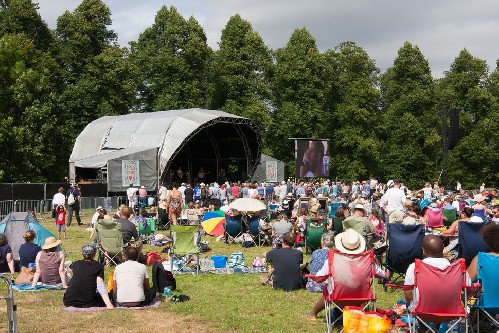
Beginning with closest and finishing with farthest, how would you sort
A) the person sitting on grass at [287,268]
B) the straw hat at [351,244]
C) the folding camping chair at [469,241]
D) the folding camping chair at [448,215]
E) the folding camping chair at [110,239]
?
the straw hat at [351,244]
the folding camping chair at [469,241]
the person sitting on grass at [287,268]
the folding camping chair at [110,239]
the folding camping chair at [448,215]

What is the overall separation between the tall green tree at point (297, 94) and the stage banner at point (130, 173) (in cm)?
1660

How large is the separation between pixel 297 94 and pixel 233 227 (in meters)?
31.0

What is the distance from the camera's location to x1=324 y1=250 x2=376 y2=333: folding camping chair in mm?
6438

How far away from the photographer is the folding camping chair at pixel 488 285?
5992 millimetres

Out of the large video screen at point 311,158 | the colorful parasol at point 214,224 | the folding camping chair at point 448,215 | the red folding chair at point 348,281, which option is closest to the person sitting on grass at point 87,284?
the red folding chair at point 348,281

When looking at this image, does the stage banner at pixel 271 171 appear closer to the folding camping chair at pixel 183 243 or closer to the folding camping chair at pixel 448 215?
the folding camping chair at pixel 448 215

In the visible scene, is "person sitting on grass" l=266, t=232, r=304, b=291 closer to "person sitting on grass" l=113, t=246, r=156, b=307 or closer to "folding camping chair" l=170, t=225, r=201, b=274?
"person sitting on grass" l=113, t=246, r=156, b=307

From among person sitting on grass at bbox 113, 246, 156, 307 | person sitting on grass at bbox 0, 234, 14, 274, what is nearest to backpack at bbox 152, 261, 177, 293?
person sitting on grass at bbox 113, 246, 156, 307

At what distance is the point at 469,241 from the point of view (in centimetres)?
859

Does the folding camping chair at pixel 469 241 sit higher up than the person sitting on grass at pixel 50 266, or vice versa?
the folding camping chair at pixel 469 241

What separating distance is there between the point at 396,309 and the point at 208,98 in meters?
41.7

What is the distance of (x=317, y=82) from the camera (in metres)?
46.0

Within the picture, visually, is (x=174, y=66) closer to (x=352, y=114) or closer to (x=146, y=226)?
(x=352, y=114)

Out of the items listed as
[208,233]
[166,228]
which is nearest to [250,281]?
[208,233]
